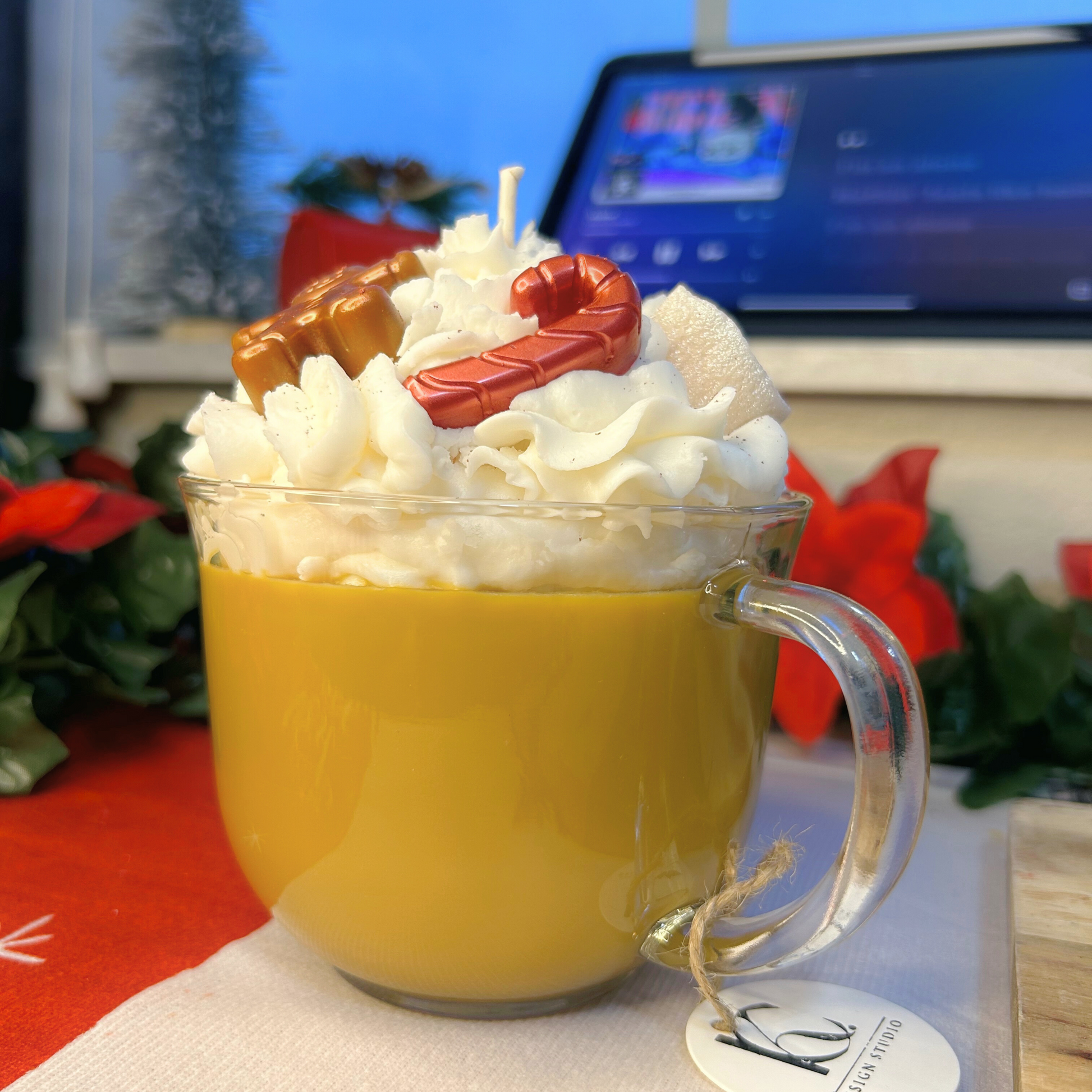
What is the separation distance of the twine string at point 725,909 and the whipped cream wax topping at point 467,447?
13cm

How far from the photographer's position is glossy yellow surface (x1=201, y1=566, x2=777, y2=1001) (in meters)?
0.43

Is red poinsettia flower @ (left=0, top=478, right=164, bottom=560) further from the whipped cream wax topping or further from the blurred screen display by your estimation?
the blurred screen display

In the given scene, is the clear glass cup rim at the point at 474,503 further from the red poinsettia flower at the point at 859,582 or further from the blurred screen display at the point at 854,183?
the blurred screen display at the point at 854,183

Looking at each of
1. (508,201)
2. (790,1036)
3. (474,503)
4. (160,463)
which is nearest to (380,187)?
(160,463)

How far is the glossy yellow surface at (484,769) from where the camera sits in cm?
43

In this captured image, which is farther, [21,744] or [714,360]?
[21,744]

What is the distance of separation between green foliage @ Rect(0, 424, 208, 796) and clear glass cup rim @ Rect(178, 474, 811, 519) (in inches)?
15.4

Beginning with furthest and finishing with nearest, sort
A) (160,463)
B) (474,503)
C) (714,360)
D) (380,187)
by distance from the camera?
1. (380,187)
2. (160,463)
3. (714,360)
4. (474,503)

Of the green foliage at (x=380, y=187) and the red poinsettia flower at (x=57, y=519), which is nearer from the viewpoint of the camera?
the red poinsettia flower at (x=57, y=519)

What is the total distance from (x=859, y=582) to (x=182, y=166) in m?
1.03

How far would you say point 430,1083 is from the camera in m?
0.43

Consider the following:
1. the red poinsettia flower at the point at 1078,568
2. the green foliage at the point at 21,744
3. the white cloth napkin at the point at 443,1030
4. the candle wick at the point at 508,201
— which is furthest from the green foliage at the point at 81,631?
the red poinsettia flower at the point at 1078,568

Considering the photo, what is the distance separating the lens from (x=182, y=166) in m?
1.37

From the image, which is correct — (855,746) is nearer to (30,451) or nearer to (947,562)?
(947,562)
